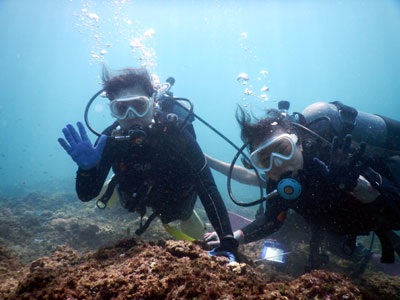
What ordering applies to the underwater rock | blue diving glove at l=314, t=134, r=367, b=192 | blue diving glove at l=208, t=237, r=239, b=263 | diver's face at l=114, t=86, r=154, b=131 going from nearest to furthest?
the underwater rock < blue diving glove at l=314, t=134, r=367, b=192 < blue diving glove at l=208, t=237, r=239, b=263 < diver's face at l=114, t=86, r=154, b=131

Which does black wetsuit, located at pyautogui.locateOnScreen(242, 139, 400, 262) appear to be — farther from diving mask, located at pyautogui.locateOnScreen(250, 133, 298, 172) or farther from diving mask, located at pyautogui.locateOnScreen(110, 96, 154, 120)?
diving mask, located at pyautogui.locateOnScreen(110, 96, 154, 120)

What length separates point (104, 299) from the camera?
142 cm

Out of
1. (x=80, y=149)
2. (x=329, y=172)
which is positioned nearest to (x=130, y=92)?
(x=80, y=149)

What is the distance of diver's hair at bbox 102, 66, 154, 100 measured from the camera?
4125 mm

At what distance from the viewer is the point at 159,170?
3.93 m

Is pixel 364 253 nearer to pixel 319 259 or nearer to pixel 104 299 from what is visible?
pixel 319 259

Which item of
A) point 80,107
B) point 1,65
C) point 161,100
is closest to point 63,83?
point 1,65

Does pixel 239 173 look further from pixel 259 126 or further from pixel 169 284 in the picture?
pixel 169 284

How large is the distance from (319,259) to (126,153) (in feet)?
13.4

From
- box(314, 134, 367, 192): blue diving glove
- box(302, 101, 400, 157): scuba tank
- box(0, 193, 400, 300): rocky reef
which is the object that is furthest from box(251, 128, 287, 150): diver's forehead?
box(0, 193, 400, 300): rocky reef

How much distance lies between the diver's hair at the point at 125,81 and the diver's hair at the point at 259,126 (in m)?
2.02

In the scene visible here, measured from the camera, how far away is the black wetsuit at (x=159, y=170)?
375cm

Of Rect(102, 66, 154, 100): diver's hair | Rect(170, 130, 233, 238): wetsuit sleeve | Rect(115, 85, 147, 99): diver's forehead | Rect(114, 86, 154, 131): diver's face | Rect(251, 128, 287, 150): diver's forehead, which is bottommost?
Rect(170, 130, 233, 238): wetsuit sleeve

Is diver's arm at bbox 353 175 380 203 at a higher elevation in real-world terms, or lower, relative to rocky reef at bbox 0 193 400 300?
higher
